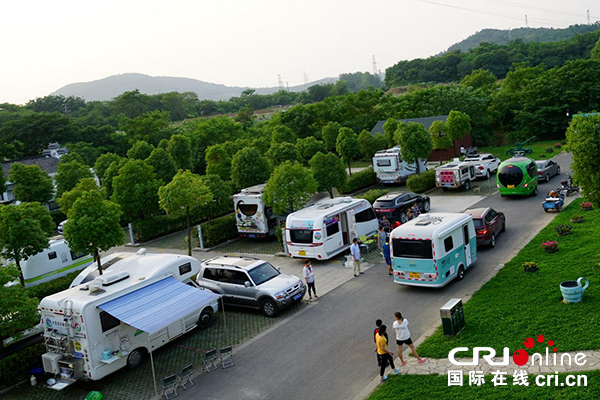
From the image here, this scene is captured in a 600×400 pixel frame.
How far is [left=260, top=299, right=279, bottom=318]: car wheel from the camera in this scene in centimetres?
1581

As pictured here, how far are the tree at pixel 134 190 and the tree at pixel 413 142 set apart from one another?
52.2 ft

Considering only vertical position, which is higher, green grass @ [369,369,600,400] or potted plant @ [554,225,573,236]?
potted plant @ [554,225,573,236]

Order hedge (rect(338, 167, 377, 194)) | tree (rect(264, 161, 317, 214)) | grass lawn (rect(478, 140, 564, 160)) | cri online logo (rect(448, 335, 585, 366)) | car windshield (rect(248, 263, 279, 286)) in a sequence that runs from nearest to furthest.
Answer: cri online logo (rect(448, 335, 585, 366))
car windshield (rect(248, 263, 279, 286))
tree (rect(264, 161, 317, 214))
hedge (rect(338, 167, 377, 194))
grass lawn (rect(478, 140, 564, 160))

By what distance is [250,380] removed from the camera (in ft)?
39.3

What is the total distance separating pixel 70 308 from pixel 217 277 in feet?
18.7

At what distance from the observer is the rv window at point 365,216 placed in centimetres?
2203

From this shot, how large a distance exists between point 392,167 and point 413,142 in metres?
2.95

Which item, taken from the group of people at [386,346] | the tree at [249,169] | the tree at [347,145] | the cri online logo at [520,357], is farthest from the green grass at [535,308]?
the tree at [347,145]

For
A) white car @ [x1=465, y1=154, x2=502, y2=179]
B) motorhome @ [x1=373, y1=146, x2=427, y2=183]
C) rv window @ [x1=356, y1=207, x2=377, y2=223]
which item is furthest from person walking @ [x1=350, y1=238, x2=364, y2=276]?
white car @ [x1=465, y1=154, x2=502, y2=179]

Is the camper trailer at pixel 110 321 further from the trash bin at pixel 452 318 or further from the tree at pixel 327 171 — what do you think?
the tree at pixel 327 171

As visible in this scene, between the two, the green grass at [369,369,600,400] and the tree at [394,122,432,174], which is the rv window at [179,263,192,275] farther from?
the tree at [394,122,432,174]

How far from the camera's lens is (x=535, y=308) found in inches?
504

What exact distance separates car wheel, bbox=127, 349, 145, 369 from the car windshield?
14.0 feet

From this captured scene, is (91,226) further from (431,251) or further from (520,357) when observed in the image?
(520,357)
